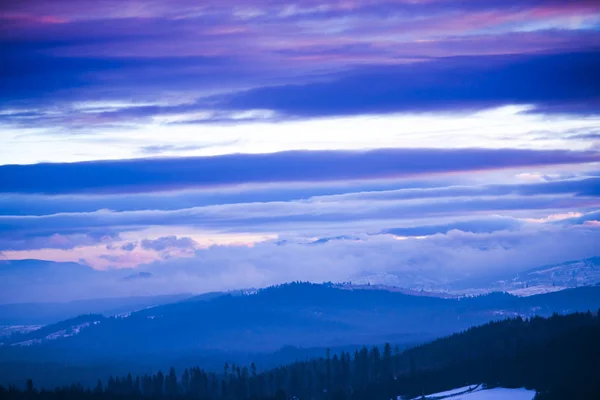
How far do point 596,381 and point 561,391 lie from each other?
6.62m

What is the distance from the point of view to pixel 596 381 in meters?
195

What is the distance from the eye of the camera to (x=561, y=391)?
7766 inches
